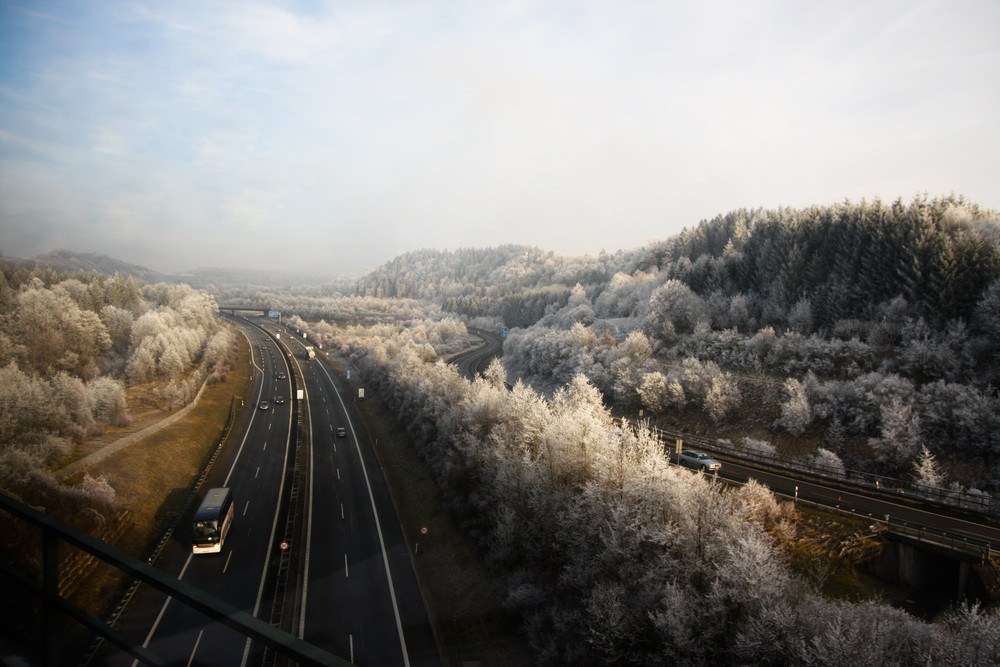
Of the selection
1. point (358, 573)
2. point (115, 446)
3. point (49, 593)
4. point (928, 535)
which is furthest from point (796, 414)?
point (115, 446)

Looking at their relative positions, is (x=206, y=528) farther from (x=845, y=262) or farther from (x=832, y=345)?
(x=845, y=262)

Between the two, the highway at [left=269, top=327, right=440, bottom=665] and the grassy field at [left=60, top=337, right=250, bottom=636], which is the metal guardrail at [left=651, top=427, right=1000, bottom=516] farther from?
the grassy field at [left=60, top=337, right=250, bottom=636]

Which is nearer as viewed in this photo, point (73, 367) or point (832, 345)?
point (73, 367)

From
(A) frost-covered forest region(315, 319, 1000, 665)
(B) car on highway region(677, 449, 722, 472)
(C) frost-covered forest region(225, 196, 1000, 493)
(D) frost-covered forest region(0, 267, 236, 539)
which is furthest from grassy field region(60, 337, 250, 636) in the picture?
(C) frost-covered forest region(225, 196, 1000, 493)

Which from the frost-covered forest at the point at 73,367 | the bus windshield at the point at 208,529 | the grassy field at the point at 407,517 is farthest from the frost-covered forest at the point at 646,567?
the frost-covered forest at the point at 73,367

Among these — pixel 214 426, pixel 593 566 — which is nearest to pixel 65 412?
pixel 214 426

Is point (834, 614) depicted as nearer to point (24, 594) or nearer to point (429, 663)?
point (429, 663)
